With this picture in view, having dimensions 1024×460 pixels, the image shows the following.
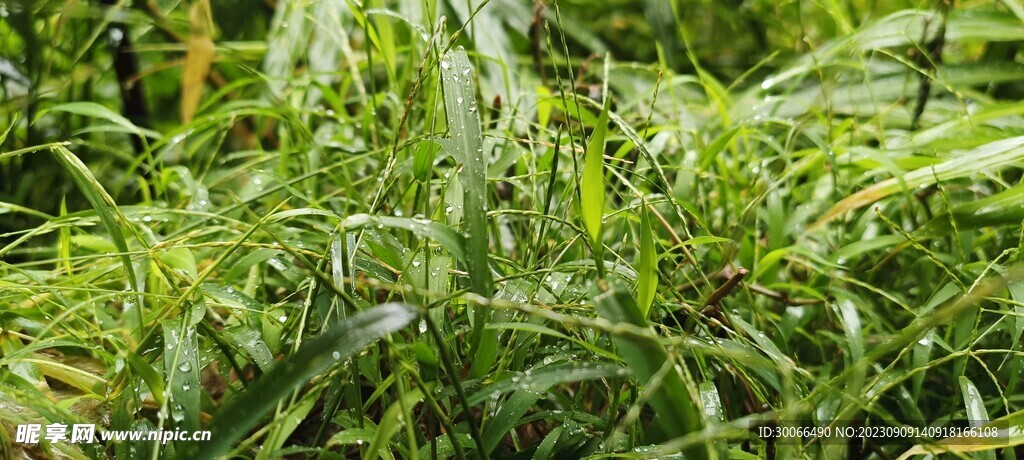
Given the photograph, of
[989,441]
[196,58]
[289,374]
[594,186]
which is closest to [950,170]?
[989,441]

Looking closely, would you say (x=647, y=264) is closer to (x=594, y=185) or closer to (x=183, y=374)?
(x=594, y=185)

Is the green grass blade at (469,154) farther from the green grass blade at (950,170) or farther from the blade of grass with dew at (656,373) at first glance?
the green grass blade at (950,170)

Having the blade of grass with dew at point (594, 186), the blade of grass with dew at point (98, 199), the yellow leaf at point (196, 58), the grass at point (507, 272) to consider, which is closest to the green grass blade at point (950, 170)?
the grass at point (507, 272)

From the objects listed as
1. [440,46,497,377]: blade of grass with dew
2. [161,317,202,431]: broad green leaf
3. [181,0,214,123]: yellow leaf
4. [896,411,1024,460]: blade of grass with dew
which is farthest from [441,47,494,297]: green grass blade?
[181,0,214,123]: yellow leaf

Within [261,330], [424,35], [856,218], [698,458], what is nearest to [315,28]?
[424,35]

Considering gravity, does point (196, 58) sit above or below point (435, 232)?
above

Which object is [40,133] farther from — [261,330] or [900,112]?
[900,112]

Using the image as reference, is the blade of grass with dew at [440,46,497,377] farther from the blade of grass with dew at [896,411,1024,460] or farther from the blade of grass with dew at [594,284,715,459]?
the blade of grass with dew at [896,411,1024,460]
